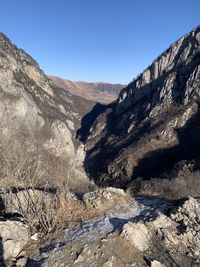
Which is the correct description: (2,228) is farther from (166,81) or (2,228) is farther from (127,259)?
(166,81)

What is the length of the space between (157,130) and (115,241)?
123838 millimetres

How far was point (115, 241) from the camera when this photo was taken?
17703mm

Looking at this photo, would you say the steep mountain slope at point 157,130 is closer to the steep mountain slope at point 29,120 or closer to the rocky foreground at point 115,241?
the steep mountain slope at point 29,120

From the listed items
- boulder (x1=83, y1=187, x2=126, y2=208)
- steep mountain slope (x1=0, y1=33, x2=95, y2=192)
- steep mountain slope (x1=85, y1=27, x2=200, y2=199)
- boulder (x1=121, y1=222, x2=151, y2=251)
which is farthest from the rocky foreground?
steep mountain slope (x1=0, y1=33, x2=95, y2=192)

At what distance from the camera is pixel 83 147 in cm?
18075

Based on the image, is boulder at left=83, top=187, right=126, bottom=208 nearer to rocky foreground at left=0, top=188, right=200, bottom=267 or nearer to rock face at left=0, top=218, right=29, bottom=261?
rocky foreground at left=0, top=188, right=200, bottom=267

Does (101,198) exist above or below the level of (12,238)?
above

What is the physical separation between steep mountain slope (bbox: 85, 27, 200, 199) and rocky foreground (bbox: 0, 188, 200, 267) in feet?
250

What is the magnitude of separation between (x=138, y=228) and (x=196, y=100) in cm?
12474

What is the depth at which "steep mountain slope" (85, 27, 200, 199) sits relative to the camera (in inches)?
4877

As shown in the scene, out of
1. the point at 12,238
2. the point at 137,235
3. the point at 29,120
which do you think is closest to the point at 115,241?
the point at 137,235

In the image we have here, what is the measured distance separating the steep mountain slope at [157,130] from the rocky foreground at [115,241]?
7624cm

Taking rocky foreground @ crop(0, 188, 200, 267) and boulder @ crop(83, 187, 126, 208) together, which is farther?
boulder @ crop(83, 187, 126, 208)

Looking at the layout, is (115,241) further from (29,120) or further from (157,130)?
(29,120)
